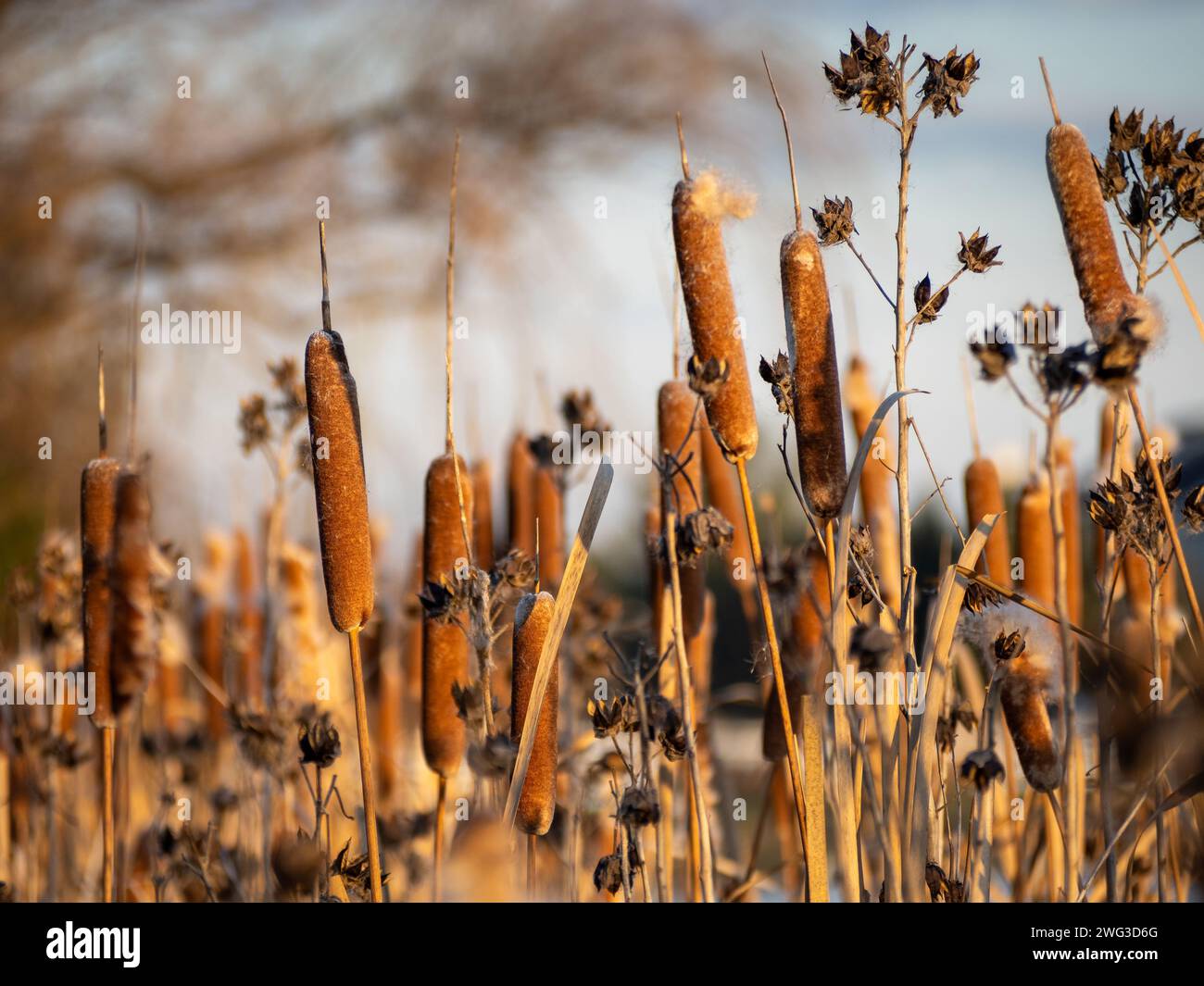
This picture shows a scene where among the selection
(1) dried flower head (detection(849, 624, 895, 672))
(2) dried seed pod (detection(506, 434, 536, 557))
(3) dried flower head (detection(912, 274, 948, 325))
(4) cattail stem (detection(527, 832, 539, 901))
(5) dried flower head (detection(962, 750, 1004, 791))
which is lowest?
(4) cattail stem (detection(527, 832, 539, 901))

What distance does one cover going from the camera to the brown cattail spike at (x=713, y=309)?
745 mm

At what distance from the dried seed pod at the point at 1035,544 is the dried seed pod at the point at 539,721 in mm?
506

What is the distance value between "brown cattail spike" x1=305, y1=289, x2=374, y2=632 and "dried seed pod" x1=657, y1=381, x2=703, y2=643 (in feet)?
0.87

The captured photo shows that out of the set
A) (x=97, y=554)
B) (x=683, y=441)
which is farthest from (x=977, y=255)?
(x=97, y=554)

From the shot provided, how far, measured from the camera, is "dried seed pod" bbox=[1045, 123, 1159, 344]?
718 millimetres

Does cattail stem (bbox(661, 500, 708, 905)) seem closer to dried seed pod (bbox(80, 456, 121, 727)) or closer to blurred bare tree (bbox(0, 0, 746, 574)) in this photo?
dried seed pod (bbox(80, 456, 121, 727))

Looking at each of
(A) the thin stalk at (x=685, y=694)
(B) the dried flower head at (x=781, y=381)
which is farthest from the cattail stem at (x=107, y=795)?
(B) the dried flower head at (x=781, y=381)

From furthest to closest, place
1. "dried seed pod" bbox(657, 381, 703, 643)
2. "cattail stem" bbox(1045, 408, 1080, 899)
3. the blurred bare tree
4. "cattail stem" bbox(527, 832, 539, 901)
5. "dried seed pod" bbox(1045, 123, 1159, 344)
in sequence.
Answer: the blurred bare tree < "dried seed pod" bbox(657, 381, 703, 643) < "cattail stem" bbox(527, 832, 539, 901) < "dried seed pod" bbox(1045, 123, 1159, 344) < "cattail stem" bbox(1045, 408, 1080, 899)

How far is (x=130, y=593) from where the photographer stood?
0.80 m

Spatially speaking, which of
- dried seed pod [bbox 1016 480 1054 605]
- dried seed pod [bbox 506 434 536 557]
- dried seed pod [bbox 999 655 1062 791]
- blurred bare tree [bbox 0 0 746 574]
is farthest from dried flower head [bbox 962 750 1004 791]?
blurred bare tree [bbox 0 0 746 574]

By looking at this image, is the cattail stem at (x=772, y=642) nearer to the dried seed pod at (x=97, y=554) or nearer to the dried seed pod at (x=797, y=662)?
the dried seed pod at (x=797, y=662)

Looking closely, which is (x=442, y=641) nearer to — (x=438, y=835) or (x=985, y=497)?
(x=438, y=835)
